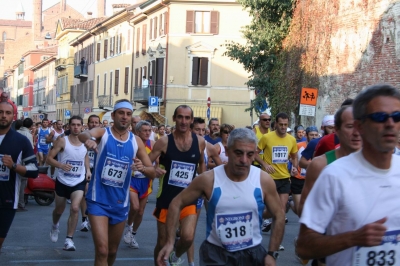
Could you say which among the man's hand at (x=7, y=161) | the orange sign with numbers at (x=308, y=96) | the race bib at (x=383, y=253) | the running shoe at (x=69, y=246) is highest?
the orange sign with numbers at (x=308, y=96)

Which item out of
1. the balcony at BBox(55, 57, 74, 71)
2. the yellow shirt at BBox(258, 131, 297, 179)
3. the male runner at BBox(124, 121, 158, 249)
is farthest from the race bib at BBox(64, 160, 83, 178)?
the balcony at BBox(55, 57, 74, 71)

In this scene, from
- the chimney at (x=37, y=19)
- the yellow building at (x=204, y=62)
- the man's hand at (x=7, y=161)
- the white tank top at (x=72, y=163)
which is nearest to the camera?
the man's hand at (x=7, y=161)

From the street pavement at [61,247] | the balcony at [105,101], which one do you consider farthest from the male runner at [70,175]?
the balcony at [105,101]

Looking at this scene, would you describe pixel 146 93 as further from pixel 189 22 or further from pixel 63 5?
pixel 63 5

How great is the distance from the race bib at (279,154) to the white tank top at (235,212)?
22.6 feet

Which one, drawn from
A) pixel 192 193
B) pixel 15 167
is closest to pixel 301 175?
pixel 15 167

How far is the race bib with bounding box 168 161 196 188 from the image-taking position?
334 inches

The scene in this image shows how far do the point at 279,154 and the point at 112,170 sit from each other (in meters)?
5.00

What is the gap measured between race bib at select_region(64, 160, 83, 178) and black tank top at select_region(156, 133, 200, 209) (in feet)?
10.3

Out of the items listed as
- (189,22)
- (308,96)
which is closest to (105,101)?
(189,22)

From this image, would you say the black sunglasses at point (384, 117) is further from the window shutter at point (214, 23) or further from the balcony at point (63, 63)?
the balcony at point (63, 63)

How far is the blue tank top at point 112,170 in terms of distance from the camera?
7.89 meters

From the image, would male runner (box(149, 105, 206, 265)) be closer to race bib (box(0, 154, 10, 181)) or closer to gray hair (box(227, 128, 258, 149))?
race bib (box(0, 154, 10, 181))

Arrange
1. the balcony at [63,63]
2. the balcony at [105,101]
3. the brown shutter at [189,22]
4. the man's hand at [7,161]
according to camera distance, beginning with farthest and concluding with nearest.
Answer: the balcony at [63,63] < the balcony at [105,101] < the brown shutter at [189,22] < the man's hand at [7,161]
